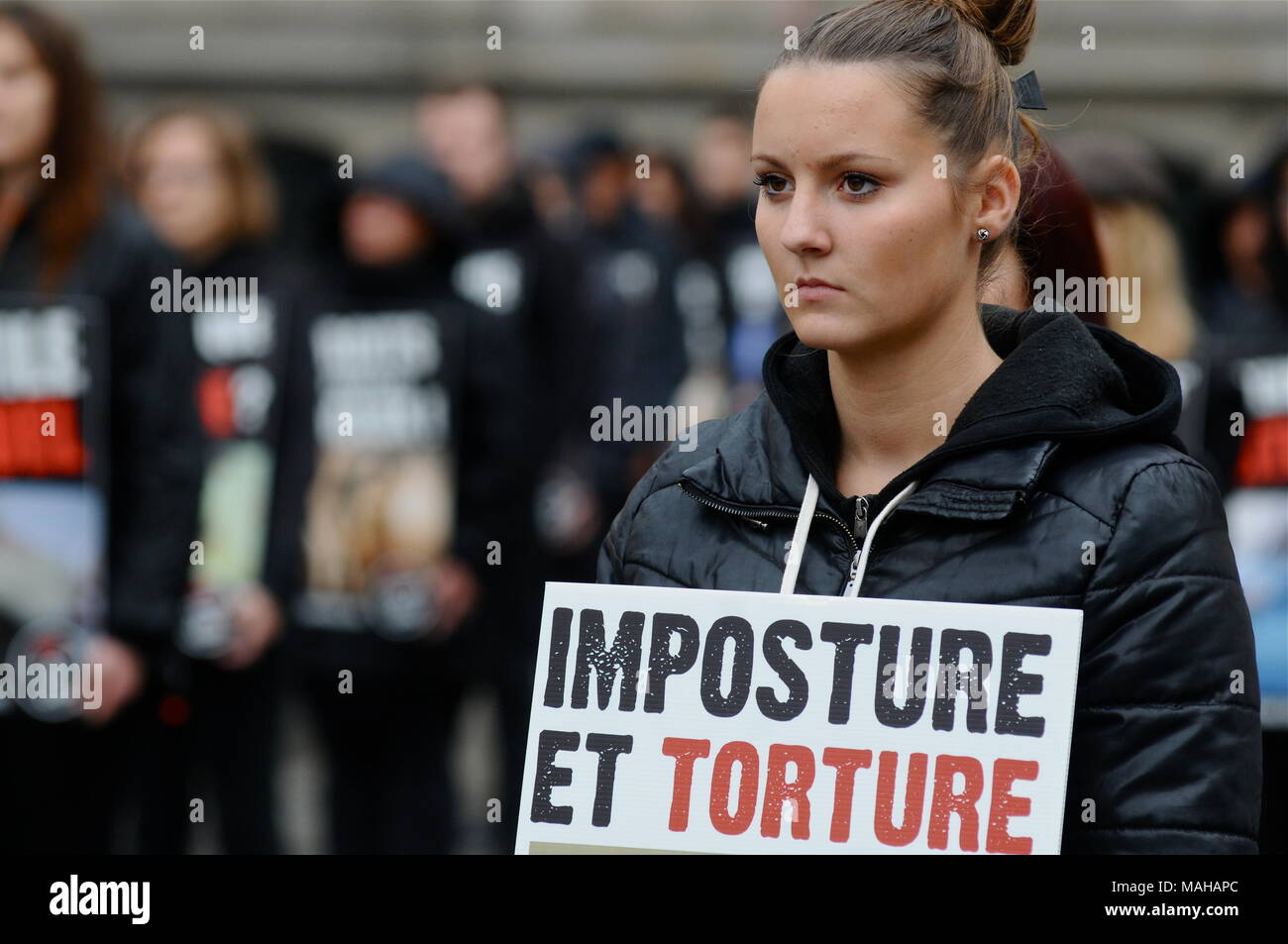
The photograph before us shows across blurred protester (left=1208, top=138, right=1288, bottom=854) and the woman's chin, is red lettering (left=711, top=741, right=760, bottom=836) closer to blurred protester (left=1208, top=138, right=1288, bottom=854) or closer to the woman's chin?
the woman's chin

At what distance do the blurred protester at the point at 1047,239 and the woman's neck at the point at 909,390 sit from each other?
0.92 feet

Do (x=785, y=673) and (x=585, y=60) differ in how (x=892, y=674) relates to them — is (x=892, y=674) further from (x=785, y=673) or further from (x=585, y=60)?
(x=585, y=60)

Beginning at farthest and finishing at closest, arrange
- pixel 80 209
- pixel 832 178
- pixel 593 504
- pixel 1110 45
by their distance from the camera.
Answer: pixel 1110 45 → pixel 593 504 → pixel 80 209 → pixel 832 178

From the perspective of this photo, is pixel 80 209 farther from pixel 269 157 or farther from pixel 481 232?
pixel 269 157

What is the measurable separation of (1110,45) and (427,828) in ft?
41.2

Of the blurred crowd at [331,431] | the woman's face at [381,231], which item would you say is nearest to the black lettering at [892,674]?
the blurred crowd at [331,431]

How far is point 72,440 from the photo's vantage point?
19.7 feet

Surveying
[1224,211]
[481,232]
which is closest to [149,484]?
[481,232]

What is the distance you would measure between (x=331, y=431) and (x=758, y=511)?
4.33m

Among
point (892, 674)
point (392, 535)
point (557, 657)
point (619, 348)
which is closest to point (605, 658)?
point (557, 657)

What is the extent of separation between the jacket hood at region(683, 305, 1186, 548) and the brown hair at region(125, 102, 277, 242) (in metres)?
4.90

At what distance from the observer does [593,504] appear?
9336 mm

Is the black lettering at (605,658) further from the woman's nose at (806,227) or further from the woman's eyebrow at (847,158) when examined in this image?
the woman's eyebrow at (847,158)

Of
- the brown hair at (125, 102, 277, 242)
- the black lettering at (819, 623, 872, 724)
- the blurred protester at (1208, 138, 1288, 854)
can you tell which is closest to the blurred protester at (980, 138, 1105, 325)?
the black lettering at (819, 623, 872, 724)
